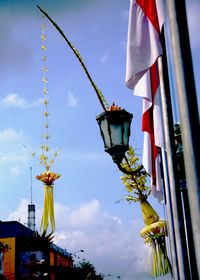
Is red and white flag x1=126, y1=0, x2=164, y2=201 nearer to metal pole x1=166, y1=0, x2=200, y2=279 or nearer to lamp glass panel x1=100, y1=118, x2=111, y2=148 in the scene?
→ lamp glass panel x1=100, y1=118, x2=111, y2=148

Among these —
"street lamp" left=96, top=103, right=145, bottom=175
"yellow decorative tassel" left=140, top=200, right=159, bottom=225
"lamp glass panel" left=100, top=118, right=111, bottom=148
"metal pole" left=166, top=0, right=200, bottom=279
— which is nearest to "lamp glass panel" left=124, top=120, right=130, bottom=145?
"street lamp" left=96, top=103, right=145, bottom=175

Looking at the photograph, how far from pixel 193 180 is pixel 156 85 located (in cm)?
372

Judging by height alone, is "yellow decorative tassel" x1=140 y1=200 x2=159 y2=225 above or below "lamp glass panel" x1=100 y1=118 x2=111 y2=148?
below

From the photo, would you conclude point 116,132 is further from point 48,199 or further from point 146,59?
point 48,199

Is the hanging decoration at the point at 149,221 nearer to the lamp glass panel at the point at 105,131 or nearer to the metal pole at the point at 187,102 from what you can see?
the lamp glass panel at the point at 105,131

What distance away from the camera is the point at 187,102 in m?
3.76

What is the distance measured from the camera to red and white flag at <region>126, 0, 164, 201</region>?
612 centimetres

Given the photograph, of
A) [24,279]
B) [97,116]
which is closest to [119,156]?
[97,116]

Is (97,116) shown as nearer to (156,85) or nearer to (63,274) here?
(156,85)

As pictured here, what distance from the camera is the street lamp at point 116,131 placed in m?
8.34

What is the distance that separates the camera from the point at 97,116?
877 centimetres

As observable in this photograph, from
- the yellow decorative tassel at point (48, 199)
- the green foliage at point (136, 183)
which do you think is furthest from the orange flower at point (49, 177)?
the green foliage at point (136, 183)

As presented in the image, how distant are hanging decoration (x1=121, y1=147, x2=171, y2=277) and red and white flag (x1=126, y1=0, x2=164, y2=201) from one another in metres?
1.74

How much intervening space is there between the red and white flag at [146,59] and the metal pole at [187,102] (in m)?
1.91
